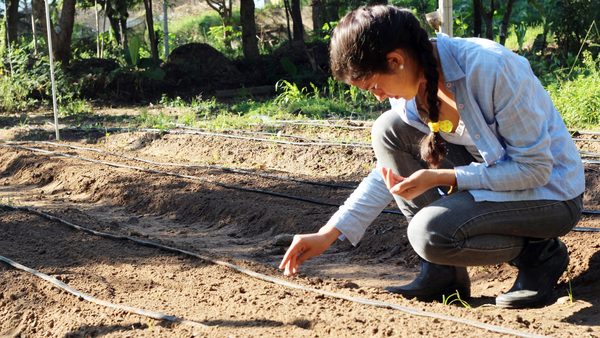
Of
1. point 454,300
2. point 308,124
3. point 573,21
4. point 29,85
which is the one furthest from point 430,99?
point 29,85

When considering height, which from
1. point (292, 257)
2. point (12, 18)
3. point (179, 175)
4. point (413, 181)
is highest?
point (12, 18)

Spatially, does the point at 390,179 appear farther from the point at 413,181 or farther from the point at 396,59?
the point at 396,59

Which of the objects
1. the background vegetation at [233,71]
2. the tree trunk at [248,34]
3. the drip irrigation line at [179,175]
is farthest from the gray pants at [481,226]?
the tree trunk at [248,34]

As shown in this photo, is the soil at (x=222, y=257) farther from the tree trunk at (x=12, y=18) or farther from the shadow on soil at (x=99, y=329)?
the tree trunk at (x=12, y=18)

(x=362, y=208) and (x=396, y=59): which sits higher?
(x=396, y=59)

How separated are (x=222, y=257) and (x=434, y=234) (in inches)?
69.9

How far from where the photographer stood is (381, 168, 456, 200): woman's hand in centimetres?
268

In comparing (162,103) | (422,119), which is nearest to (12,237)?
(422,119)

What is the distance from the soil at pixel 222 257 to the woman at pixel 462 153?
26cm

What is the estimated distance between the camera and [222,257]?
4430mm

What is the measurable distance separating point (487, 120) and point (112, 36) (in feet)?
63.8

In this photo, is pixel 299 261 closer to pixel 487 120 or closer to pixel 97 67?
pixel 487 120

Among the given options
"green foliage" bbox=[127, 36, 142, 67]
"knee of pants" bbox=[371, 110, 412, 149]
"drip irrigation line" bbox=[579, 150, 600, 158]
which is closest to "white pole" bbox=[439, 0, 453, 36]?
"drip irrigation line" bbox=[579, 150, 600, 158]

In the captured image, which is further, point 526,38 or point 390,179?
point 526,38
